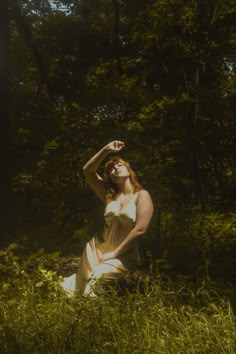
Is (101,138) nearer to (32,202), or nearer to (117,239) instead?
(32,202)

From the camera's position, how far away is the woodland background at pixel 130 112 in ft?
27.0

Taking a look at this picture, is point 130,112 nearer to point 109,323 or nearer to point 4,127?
point 4,127

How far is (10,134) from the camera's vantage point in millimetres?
6848

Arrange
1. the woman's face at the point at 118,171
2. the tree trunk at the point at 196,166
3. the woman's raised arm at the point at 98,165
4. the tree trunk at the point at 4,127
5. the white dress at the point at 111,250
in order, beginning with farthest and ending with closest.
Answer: the tree trunk at the point at 196,166 → the tree trunk at the point at 4,127 → the woman's face at the point at 118,171 → the woman's raised arm at the point at 98,165 → the white dress at the point at 111,250

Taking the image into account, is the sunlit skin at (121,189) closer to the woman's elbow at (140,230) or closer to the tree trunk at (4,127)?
the woman's elbow at (140,230)

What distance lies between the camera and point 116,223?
17.7 feet

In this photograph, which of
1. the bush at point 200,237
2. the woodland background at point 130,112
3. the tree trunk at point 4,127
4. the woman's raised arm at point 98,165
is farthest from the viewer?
the woodland background at point 130,112

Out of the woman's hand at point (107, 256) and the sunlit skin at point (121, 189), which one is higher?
the sunlit skin at point (121, 189)

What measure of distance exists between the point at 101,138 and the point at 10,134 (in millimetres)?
1684

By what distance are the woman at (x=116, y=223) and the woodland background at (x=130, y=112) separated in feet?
7.02

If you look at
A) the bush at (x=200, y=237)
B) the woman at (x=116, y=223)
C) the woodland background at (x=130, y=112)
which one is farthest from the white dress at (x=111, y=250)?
the woodland background at (x=130, y=112)

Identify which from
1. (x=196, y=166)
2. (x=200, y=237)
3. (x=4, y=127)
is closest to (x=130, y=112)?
(x=196, y=166)

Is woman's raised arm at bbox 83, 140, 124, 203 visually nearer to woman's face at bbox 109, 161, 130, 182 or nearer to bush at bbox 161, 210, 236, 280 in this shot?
woman's face at bbox 109, 161, 130, 182

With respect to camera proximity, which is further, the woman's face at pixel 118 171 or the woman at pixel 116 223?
the woman's face at pixel 118 171
